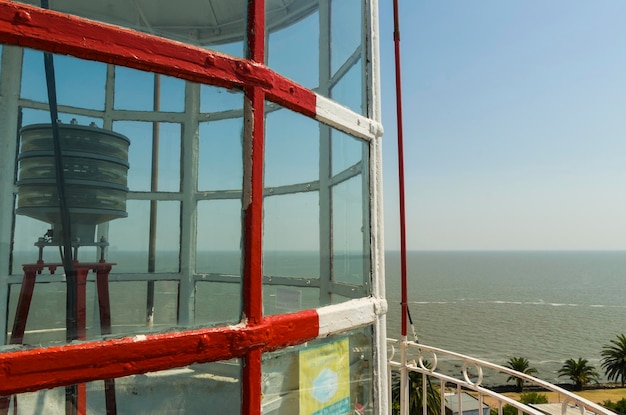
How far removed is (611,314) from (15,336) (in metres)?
85.8

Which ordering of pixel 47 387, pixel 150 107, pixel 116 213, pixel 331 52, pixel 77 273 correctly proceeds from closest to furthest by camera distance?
pixel 47 387 < pixel 77 273 < pixel 116 213 < pixel 150 107 < pixel 331 52

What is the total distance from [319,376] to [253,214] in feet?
2.93

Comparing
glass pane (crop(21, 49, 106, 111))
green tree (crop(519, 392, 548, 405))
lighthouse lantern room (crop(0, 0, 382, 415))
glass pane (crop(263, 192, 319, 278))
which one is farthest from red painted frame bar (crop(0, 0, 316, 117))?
green tree (crop(519, 392, 548, 405))

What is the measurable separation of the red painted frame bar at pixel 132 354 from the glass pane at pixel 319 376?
0.82 ft

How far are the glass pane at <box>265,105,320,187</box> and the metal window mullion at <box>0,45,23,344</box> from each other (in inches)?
36.2

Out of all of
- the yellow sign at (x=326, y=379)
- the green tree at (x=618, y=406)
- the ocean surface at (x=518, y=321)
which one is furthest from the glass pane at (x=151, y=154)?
the ocean surface at (x=518, y=321)

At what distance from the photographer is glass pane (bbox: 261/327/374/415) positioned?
1886 mm

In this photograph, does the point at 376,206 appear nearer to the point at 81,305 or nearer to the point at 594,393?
the point at 81,305

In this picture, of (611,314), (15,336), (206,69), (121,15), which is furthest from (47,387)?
(611,314)

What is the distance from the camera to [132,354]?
4.37ft

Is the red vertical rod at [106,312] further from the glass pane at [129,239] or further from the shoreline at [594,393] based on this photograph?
the shoreline at [594,393]

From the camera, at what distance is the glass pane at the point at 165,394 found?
156cm

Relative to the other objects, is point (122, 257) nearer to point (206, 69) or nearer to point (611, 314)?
point (206, 69)

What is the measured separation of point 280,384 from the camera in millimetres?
1903
